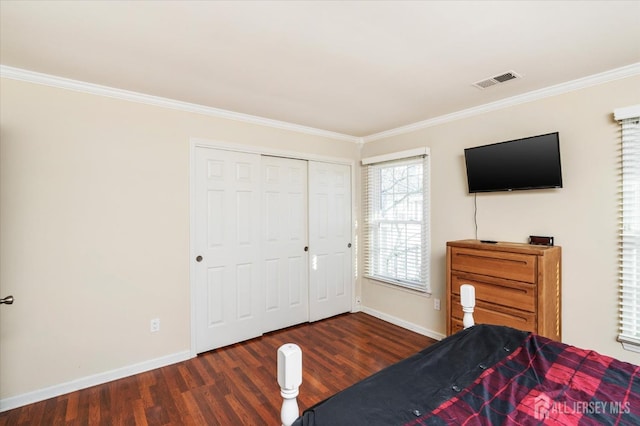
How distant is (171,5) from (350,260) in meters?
3.39

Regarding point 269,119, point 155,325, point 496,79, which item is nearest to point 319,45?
point 496,79

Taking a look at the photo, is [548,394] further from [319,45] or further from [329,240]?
[329,240]

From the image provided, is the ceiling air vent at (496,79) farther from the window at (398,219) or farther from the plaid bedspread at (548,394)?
the plaid bedspread at (548,394)

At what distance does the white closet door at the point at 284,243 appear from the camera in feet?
11.5

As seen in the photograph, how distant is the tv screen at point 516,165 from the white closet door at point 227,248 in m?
2.23

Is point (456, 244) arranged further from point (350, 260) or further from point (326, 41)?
point (326, 41)

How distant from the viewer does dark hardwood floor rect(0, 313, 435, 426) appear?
2070mm

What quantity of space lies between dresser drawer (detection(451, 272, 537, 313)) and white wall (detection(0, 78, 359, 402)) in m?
2.62

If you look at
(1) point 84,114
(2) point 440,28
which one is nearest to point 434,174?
(2) point 440,28

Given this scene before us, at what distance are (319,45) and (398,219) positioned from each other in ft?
7.89

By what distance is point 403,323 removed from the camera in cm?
368

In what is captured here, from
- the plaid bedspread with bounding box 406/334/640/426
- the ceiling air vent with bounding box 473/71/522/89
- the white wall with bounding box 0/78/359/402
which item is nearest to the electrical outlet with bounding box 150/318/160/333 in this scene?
the white wall with bounding box 0/78/359/402

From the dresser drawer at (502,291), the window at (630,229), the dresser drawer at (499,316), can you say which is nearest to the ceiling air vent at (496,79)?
the window at (630,229)

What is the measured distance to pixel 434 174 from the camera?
11.1 feet
